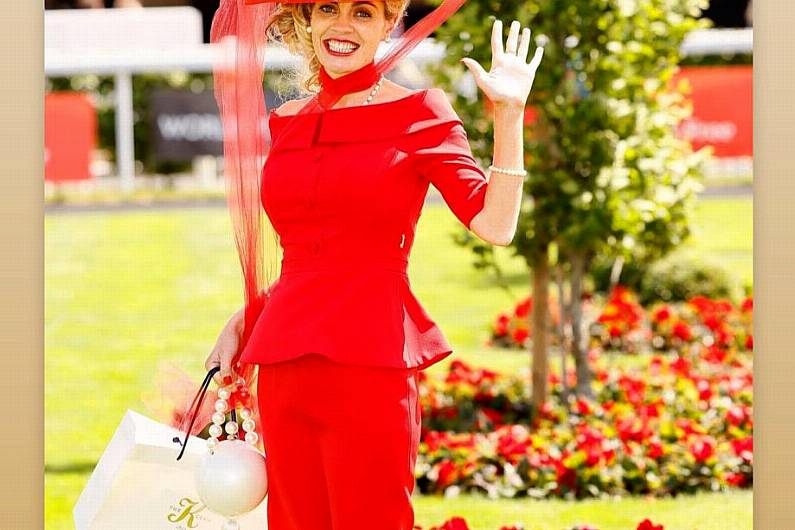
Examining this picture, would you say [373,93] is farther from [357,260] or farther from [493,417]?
[493,417]

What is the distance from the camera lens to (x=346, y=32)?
2.58 m

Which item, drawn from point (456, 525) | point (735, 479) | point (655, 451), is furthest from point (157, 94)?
point (456, 525)

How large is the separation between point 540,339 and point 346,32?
3365 millimetres

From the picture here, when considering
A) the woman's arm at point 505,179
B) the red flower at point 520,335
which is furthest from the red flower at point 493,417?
the woman's arm at point 505,179

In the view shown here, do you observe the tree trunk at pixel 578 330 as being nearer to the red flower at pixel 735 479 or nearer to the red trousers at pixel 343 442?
the red flower at pixel 735 479

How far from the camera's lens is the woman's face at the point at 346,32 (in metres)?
2.58

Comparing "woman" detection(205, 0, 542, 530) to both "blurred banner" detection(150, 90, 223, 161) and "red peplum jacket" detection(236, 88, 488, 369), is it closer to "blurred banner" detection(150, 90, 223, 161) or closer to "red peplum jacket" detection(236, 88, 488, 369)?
"red peplum jacket" detection(236, 88, 488, 369)

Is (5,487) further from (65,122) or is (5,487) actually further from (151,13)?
(151,13)

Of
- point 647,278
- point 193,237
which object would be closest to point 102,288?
point 193,237

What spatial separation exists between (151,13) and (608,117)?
13243mm

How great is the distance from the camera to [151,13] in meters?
17.7

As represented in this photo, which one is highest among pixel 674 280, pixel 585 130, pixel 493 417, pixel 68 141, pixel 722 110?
pixel 722 110

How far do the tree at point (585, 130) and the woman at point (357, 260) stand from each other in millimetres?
2809

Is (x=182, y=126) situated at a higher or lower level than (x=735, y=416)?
higher
